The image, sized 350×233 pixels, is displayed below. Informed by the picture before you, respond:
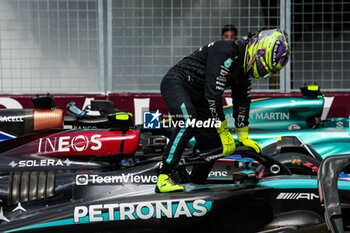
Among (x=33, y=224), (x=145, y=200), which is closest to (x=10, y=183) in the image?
(x=33, y=224)

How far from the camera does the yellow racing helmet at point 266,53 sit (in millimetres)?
3451

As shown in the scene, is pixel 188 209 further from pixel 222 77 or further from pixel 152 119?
pixel 152 119

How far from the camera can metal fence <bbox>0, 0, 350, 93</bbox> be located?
6867 mm

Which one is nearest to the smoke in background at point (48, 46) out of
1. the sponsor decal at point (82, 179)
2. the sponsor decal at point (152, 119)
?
the sponsor decal at point (152, 119)

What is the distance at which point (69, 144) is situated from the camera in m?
4.12

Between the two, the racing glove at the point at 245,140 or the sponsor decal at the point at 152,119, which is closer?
the racing glove at the point at 245,140

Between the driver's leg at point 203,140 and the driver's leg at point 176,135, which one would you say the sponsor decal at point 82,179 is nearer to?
the driver's leg at point 176,135

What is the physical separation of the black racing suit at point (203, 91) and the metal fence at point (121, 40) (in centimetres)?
316

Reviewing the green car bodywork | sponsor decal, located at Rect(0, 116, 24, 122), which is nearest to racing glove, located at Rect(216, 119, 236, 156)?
the green car bodywork

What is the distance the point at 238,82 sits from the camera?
152 inches

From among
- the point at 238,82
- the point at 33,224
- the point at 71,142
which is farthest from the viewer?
the point at 71,142

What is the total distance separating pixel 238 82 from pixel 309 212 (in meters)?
1.22

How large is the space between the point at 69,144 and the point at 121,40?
3.19m

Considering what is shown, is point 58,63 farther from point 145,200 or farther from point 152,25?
point 145,200
